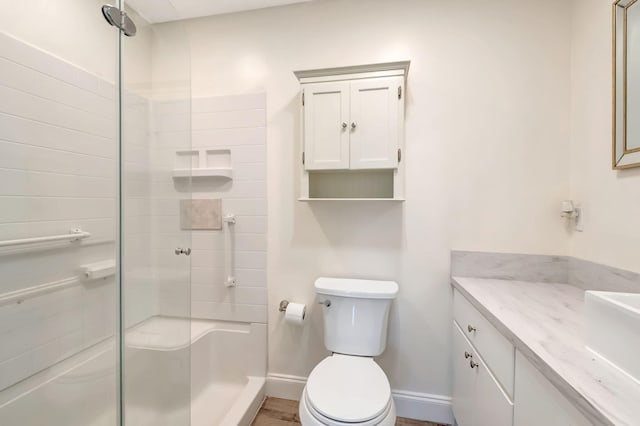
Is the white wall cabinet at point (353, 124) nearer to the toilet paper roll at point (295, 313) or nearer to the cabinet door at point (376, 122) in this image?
the cabinet door at point (376, 122)

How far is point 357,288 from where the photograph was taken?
58.6 inches

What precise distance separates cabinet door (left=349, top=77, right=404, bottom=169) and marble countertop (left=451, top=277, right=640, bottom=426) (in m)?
Answer: 0.79

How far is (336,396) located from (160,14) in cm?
209

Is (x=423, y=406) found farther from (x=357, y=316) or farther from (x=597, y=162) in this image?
(x=597, y=162)

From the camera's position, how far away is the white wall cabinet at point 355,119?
4.74 ft

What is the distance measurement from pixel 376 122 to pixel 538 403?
1.27 m

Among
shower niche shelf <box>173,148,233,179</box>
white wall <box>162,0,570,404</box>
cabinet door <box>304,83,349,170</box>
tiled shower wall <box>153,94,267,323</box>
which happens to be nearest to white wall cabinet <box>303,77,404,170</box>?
cabinet door <box>304,83,349,170</box>

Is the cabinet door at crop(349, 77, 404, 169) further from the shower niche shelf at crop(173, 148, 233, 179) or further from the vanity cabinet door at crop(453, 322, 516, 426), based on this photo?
the vanity cabinet door at crop(453, 322, 516, 426)

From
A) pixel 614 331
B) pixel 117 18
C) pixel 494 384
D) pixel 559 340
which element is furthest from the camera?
pixel 117 18

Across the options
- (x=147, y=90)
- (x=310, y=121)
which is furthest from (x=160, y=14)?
(x=310, y=121)

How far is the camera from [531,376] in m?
0.77

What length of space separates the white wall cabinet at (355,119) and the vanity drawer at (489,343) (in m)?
0.65

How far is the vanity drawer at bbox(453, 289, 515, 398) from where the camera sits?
2.93ft

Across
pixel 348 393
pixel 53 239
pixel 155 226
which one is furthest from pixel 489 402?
pixel 53 239
